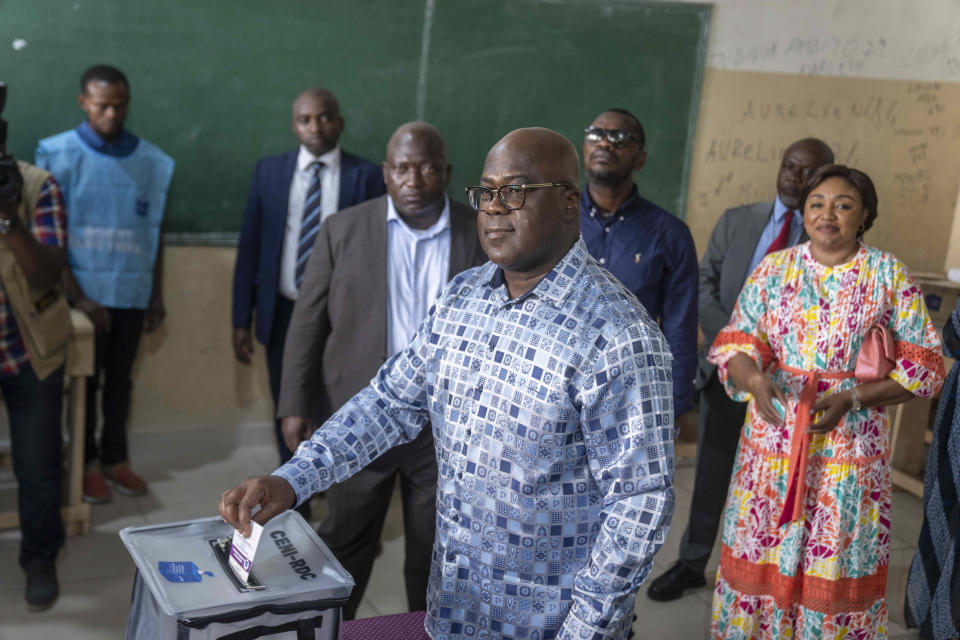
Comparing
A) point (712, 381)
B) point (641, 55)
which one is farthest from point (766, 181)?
point (712, 381)

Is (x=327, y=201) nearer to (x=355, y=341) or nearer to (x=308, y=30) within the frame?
(x=308, y=30)

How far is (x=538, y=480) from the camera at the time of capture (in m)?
1.60

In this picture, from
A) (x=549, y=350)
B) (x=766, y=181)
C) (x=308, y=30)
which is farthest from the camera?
(x=766, y=181)

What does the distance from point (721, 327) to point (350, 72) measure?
2.27 metres

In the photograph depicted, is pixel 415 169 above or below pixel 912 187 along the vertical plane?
below

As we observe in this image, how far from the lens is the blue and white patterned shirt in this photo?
1.51 m

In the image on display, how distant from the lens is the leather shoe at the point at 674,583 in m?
3.52

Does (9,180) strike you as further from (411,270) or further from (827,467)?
(827,467)

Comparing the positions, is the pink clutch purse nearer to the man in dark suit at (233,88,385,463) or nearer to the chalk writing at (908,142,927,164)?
the man in dark suit at (233,88,385,463)

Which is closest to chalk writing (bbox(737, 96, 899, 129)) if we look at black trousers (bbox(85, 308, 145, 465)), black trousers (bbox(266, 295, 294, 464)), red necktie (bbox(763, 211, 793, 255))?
red necktie (bbox(763, 211, 793, 255))

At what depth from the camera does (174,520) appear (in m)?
3.99

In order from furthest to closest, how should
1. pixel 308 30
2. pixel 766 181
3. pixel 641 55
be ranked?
pixel 766 181, pixel 641 55, pixel 308 30

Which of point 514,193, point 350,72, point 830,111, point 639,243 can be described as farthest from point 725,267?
point 830,111

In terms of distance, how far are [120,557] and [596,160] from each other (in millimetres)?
2342
